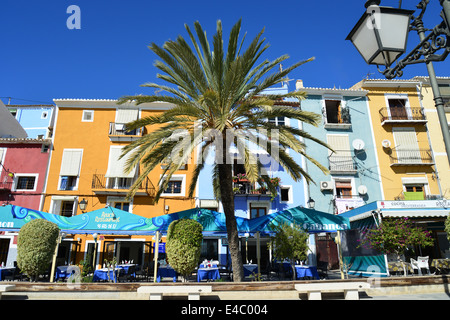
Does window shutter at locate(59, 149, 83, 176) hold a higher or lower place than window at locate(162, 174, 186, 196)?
higher

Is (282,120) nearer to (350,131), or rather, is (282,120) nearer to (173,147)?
(350,131)

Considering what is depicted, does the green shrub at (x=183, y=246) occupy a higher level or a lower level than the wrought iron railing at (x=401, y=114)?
lower

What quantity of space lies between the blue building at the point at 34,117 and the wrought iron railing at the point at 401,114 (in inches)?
1135

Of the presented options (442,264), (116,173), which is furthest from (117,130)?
(442,264)

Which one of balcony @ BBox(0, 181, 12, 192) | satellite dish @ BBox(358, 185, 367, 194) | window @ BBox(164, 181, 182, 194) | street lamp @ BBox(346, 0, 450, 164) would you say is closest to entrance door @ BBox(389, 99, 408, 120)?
satellite dish @ BBox(358, 185, 367, 194)

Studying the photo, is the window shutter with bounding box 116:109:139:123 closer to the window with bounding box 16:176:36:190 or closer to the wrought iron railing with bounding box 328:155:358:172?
the window with bounding box 16:176:36:190

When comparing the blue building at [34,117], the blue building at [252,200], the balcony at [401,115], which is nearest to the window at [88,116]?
the blue building at [252,200]

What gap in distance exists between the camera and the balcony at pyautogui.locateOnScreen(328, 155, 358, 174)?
2036 centimetres

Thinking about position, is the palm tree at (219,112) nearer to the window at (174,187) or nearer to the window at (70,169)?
the window at (174,187)

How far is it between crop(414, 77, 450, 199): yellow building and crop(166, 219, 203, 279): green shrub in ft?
60.4

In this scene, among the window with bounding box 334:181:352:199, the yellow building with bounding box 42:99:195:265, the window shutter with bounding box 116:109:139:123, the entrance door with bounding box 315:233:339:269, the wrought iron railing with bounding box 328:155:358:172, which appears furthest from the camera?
the window shutter with bounding box 116:109:139:123

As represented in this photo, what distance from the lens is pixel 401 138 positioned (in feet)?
71.1

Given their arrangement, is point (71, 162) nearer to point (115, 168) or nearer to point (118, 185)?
point (115, 168)

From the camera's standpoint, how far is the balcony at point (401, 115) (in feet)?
70.5
